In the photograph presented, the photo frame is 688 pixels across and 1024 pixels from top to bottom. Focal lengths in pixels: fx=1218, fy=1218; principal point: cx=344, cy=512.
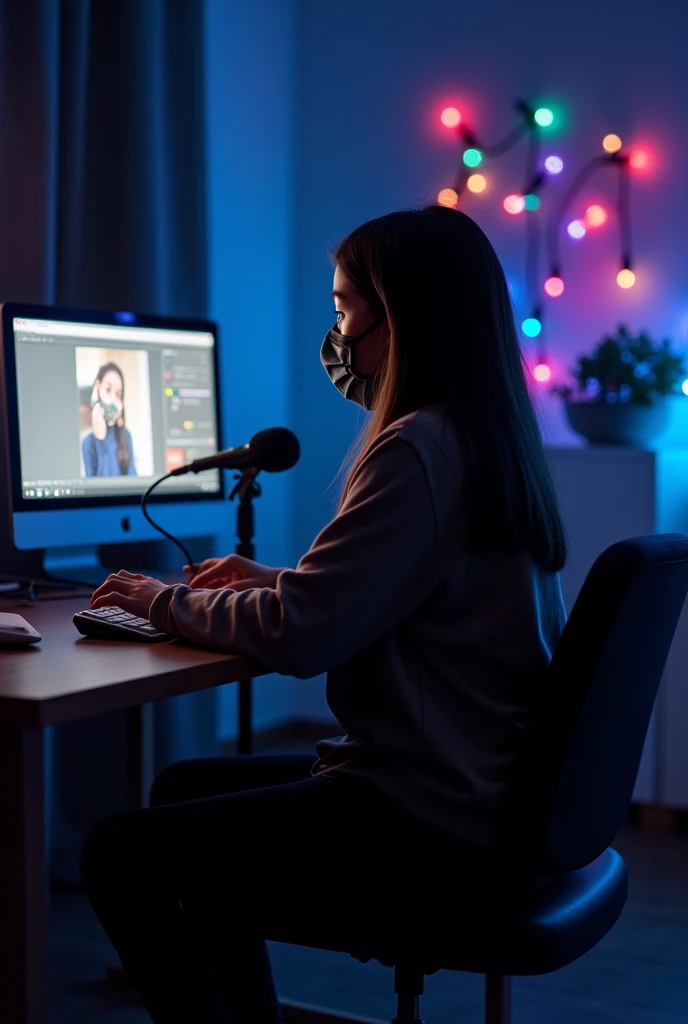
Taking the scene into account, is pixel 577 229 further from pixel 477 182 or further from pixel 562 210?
pixel 477 182

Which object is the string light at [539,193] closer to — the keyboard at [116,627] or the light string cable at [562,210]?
the light string cable at [562,210]

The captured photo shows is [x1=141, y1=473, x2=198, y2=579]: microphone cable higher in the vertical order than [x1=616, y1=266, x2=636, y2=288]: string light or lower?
lower

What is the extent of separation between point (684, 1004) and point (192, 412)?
54.5 inches

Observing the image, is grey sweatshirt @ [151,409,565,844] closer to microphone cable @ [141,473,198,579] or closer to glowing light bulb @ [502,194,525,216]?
microphone cable @ [141,473,198,579]

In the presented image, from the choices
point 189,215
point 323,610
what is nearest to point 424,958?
point 323,610

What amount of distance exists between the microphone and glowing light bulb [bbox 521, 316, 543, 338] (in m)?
1.76

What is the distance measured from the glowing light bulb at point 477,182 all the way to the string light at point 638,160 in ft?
1.47

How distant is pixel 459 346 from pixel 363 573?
0.30m

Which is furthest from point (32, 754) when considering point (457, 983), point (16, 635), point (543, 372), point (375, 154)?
point (375, 154)

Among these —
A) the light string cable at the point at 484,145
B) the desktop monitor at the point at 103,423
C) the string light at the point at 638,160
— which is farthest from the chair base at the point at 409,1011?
the light string cable at the point at 484,145

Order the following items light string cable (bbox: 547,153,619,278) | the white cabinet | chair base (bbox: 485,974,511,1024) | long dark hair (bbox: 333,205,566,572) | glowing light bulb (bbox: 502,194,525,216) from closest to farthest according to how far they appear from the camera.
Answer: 1. long dark hair (bbox: 333,205,566,572)
2. chair base (bbox: 485,974,511,1024)
3. the white cabinet
4. light string cable (bbox: 547,153,619,278)
5. glowing light bulb (bbox: 502,194,525,216)

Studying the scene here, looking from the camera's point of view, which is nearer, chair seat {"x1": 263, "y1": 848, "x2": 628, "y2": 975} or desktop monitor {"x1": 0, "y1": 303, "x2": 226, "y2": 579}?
chair seat {"x1": 263, "y1": 848, "x2": 628, "y2": 975}

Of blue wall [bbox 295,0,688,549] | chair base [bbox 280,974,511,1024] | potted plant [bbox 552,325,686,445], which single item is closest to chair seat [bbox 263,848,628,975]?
chair base [bbox 280,974,511,1024]

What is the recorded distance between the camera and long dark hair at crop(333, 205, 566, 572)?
4.42ft
